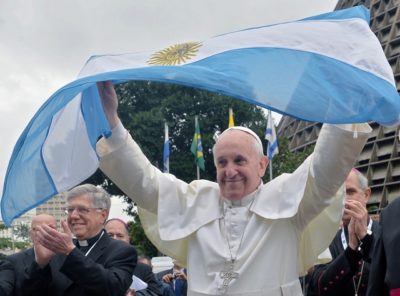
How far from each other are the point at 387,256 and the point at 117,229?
14.7 feet

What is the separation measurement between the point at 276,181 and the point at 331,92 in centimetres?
83

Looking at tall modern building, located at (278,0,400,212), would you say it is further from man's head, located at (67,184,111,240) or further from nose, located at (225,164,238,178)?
nose, located at (225,164,238,178)

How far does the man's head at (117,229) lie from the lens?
7.76 metres

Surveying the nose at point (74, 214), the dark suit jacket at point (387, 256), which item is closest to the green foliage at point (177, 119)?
the nose at point (74, 214)

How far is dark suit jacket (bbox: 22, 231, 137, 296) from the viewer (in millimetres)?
5125

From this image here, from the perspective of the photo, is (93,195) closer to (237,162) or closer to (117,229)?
(237,162)

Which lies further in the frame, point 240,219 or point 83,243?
point 83,243

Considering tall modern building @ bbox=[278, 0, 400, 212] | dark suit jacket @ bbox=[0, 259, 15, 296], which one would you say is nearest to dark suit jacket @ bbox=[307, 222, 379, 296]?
dark suit jacket @ bbox=[0, 259, 15, 296]

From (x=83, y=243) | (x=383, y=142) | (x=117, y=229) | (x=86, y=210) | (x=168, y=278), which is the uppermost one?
(x=383, y=142)

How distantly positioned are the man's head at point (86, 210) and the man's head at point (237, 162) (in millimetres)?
1526

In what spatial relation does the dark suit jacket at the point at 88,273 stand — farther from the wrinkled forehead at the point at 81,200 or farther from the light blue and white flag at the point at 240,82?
the light blue and white flag at the point at 240,82

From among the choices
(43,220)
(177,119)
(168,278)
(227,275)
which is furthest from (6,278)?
(177,119)

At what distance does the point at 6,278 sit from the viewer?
18.7 ft

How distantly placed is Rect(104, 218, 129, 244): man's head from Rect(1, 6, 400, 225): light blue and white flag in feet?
9.88
